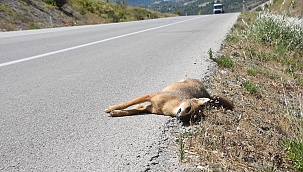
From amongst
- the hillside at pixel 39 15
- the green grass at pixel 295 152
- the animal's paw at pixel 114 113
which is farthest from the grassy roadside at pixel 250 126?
the hillside at pixel 39 15

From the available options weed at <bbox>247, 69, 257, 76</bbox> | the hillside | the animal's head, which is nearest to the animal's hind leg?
the animal's head

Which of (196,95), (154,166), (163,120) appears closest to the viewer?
(154,166)

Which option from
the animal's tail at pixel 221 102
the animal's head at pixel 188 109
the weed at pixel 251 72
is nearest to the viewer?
the animal's head at pixel 188 109

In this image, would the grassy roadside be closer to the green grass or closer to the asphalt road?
the green grass

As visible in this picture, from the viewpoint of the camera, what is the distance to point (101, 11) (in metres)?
39.4

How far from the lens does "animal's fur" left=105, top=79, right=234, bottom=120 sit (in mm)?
3148

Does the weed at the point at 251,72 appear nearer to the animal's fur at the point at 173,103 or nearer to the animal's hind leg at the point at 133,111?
the animal's fur at the point at 173,103

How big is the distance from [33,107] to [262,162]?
2439 mm

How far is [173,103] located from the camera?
10.9 feet

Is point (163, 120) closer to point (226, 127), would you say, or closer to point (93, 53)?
point (226, 127)

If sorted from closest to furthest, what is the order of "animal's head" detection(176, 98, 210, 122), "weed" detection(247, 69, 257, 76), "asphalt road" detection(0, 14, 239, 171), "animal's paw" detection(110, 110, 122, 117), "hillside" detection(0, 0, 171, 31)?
"asphalt road" detection(0, 14, 239, 171), "animal's head" detection(176, 98, 210, 122), "animal's paw" detection(110, 110, 122, 117), "weed" detection(247, 69, 257, 76), "hillside" detection(0, 0, 171, 31)

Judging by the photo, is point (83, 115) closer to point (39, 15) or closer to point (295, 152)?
point (295, 152)

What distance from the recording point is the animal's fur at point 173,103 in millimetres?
3148

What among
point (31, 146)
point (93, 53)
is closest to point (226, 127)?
point (31, 146)
